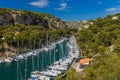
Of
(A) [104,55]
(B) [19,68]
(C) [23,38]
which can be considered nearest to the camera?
(A) [104,55]

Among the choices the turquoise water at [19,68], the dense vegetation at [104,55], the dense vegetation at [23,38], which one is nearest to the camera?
the dense vegetation at [104,55]

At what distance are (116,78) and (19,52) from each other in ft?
255

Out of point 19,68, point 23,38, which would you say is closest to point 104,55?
point 19,68

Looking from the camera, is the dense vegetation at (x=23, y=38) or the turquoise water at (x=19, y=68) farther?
the dense vegetation at (x=23, y=38)

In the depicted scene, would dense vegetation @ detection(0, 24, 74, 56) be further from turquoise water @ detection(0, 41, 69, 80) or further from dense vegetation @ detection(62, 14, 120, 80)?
dense vegetation @ detection(62, 14, 120, 80)

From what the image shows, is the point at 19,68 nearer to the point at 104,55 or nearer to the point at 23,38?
the point at 104,55

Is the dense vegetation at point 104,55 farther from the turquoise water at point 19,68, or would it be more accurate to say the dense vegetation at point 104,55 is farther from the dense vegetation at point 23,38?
the dense vegetation at point 23,38


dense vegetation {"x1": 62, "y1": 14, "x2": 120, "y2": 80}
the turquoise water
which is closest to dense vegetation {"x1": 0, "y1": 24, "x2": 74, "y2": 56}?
the turquoise water

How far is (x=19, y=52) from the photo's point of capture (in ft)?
366

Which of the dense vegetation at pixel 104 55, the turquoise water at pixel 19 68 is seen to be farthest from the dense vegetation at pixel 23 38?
the dense vegetation at pixel 104 55

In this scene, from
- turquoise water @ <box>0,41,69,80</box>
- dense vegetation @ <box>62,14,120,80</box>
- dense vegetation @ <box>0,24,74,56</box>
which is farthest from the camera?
dense vegetation @ <box>0,24,74,56</box>

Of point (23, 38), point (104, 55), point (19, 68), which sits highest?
point (23, 38)

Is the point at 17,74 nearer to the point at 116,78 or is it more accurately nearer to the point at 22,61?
the point at 22,61

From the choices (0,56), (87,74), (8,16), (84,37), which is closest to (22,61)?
(0,56)
